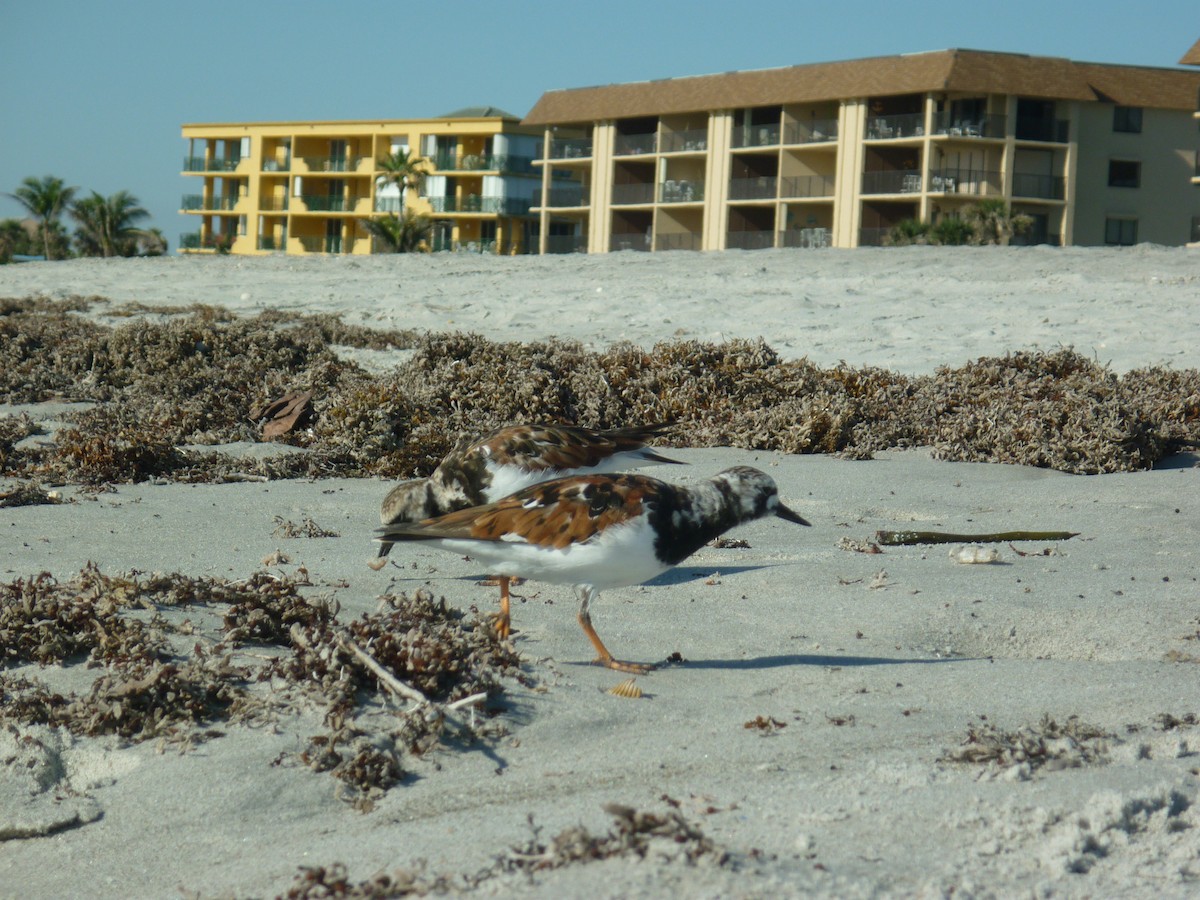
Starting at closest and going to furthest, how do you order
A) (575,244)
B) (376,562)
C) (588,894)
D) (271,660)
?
(588,894) → (271,660) → (376,562) → (575,244)

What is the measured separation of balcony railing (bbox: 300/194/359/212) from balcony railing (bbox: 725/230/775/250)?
29292 millimetres

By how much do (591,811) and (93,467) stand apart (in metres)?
6.95

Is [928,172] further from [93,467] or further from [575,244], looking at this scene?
[93,467]

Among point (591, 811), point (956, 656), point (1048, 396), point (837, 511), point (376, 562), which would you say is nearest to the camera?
point (591, 811)

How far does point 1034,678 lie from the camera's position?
539 cm

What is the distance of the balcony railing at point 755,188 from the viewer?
60594mm

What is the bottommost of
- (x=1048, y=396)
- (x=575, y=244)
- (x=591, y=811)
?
(x=591, y=811)

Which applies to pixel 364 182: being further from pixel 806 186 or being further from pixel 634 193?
pixel 806 186

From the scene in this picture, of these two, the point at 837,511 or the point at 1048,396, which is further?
the point at 1048,396

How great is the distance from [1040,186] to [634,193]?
739 inches

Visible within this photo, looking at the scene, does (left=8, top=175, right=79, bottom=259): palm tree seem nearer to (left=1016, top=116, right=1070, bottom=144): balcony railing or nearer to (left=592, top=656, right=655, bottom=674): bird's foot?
(left=1016, top=116, right=1070, bottom=144): balcony railing

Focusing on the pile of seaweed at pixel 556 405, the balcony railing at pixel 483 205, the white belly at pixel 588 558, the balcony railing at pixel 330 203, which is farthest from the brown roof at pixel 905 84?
the white belly at pixel 588 558

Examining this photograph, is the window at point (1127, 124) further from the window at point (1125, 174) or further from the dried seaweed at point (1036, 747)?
the dried seaweed at point (1036, 747)

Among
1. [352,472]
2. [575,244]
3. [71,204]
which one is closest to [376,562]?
[352,472]
